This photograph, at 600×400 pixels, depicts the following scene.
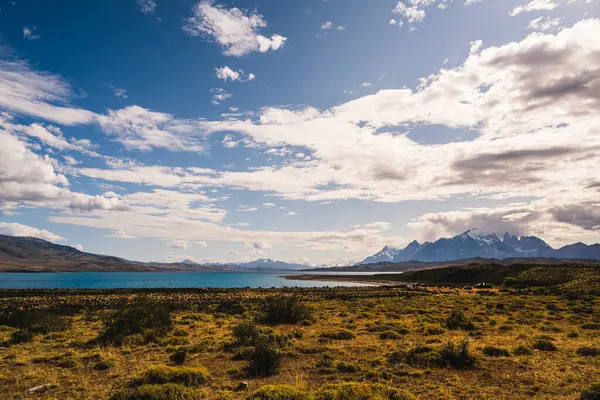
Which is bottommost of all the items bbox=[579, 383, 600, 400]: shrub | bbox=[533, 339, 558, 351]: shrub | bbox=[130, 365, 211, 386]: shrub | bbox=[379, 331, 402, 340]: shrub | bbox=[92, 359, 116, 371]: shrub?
bbox=[379, 331, 402, 340]: shrub

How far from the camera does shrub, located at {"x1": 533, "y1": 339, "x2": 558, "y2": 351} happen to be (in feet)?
66.7

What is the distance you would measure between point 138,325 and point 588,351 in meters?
29.5

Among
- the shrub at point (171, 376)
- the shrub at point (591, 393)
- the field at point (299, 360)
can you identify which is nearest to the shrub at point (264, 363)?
the field at point (299, 360)

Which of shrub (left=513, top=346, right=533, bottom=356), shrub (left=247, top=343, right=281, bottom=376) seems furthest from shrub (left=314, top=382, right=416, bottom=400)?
shrub (left=513, top=346, right=533, bottom=356)

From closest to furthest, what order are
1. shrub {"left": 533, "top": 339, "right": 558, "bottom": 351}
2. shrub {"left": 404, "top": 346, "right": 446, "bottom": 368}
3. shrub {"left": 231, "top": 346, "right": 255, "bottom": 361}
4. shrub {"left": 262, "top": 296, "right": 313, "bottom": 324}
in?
1. shrub {"left": 404, "top": 346, "right": 446, "bottom": 368}
2. shrub {"left": 231, "top": 346, "right": 255, "bottom": 361}
3. shrub {"left": 533, "top": 339, "right": 558, "bottom": 351}
4. shrub {"left": 262, "top": 296, "right": 313, "bottom": 324}

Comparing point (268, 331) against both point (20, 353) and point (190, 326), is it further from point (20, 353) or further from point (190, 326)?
point (20, 353)

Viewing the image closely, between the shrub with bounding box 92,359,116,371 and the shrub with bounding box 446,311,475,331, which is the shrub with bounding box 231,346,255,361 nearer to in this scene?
the shrub with bounding box 92,359,116,371

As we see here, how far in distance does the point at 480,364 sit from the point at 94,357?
2115 centimetres

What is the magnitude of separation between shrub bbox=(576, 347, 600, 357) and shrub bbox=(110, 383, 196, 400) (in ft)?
67.3

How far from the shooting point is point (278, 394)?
41.0 feet

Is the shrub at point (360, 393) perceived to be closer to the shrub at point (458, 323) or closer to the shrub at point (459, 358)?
the shrub at point (459, 358)

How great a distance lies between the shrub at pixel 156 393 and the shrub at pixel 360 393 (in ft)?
16.2

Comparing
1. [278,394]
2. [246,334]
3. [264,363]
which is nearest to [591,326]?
[246,334]

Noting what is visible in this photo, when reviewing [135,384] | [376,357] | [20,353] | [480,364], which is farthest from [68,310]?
[480,364]
